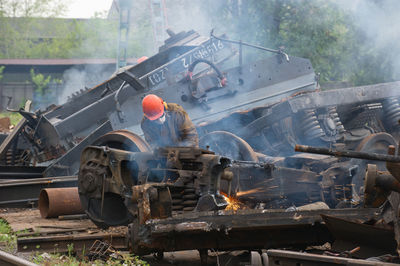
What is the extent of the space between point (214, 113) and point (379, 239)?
6.95 meters

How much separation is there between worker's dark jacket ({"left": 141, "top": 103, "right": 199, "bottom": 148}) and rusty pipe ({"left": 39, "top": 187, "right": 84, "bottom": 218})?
1.86 metres

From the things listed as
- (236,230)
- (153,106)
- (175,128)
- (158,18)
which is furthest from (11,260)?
(158,18)

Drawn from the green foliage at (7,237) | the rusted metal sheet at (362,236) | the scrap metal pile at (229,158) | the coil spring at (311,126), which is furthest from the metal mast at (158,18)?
the rusted metal sheet at (362,236)

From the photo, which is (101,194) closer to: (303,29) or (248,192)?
(248,192)

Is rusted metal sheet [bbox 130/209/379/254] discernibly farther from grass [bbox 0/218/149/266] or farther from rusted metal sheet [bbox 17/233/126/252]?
rusted metal sheet [bbox 17/233/126/252]

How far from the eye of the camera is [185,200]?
6.61 m

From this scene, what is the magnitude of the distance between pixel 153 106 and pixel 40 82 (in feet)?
81.4

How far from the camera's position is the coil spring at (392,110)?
435 inches

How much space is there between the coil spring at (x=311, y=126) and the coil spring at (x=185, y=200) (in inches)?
148

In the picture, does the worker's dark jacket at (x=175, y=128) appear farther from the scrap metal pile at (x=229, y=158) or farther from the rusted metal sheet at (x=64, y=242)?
the rusted metal sheet at (x=64, y=242)

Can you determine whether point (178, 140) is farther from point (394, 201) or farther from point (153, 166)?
point (394, 201)

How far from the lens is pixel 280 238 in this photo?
17.9 ft

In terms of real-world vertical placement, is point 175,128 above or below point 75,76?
→ below

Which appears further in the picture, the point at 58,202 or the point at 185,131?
the point at 58,202
